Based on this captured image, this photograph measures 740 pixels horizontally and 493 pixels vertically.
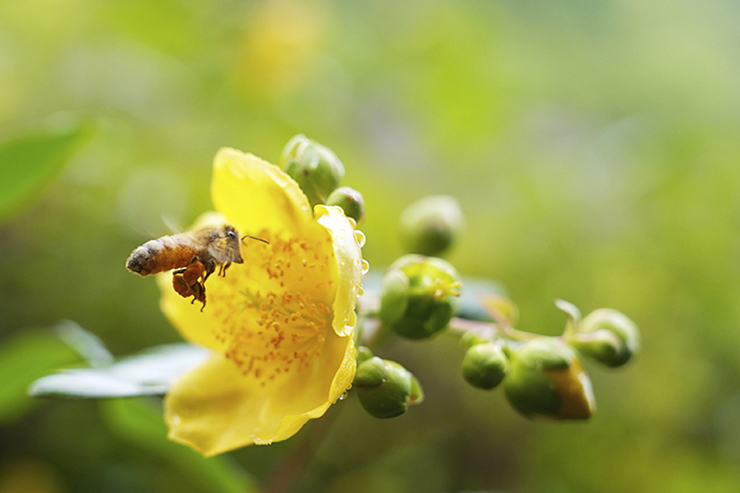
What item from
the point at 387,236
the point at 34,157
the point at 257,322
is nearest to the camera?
the point at 257,322

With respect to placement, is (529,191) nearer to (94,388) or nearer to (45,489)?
(94,388)

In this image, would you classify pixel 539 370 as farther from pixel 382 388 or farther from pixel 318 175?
pixel 318 175

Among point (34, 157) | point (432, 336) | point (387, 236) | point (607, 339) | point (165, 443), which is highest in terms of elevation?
point (607, 339)

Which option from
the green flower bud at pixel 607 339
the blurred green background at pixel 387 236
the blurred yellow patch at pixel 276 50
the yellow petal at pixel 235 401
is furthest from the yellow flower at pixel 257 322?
the blurred yellow patch at pixel 276 50

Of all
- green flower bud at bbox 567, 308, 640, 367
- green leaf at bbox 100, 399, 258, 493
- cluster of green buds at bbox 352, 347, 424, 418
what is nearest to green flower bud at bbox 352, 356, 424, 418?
cluster of green buds at bbox 352, 347, 424, 418

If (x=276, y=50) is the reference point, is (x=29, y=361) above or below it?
below

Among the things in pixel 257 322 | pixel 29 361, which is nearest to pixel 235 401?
pixel 257 322

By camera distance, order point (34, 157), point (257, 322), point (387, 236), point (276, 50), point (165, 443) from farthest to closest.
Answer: point (276, 50), point (387, 236), point (165, 443), point (34, 157), point (257, 322)
